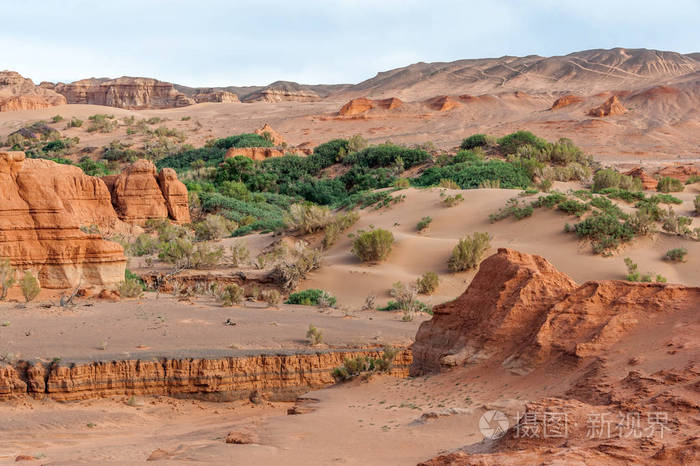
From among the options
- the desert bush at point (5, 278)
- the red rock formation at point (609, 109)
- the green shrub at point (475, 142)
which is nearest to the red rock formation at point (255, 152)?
the green shrub at point (475, 142)

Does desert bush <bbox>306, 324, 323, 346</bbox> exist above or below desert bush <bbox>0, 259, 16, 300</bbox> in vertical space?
below

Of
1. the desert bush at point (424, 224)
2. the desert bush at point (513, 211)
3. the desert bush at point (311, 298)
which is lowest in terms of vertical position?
the desert bush at point (311, 298)

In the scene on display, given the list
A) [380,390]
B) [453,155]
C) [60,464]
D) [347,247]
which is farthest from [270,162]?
[60,464]

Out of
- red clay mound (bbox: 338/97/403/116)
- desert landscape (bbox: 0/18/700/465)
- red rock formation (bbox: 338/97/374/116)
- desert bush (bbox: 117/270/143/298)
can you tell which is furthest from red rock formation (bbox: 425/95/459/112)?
desert bush (bbox: 117/270/143/298)

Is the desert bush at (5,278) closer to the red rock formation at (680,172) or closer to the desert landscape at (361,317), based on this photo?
the desert landscape at (361,317)

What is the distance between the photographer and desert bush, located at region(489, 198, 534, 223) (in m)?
19.4

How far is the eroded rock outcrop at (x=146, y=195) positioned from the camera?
23719mm

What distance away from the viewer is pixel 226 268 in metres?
17.2

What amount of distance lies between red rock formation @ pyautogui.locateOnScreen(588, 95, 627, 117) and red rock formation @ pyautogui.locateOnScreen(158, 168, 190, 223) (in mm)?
35539

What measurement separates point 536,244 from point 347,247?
18.1ft

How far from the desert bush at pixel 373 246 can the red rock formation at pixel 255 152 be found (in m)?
22.6

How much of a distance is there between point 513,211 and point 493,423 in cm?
1539

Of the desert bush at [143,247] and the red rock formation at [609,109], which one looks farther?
the red rock formation at [609,109]

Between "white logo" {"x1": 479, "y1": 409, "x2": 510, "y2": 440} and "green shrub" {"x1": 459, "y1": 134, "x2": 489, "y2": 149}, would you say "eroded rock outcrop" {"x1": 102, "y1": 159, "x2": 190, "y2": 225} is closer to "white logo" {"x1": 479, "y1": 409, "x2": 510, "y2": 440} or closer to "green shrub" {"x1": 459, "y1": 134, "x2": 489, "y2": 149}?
"green shrub" {"x1": 459, "y1": 134, "x2": 489, "y2": 149}
